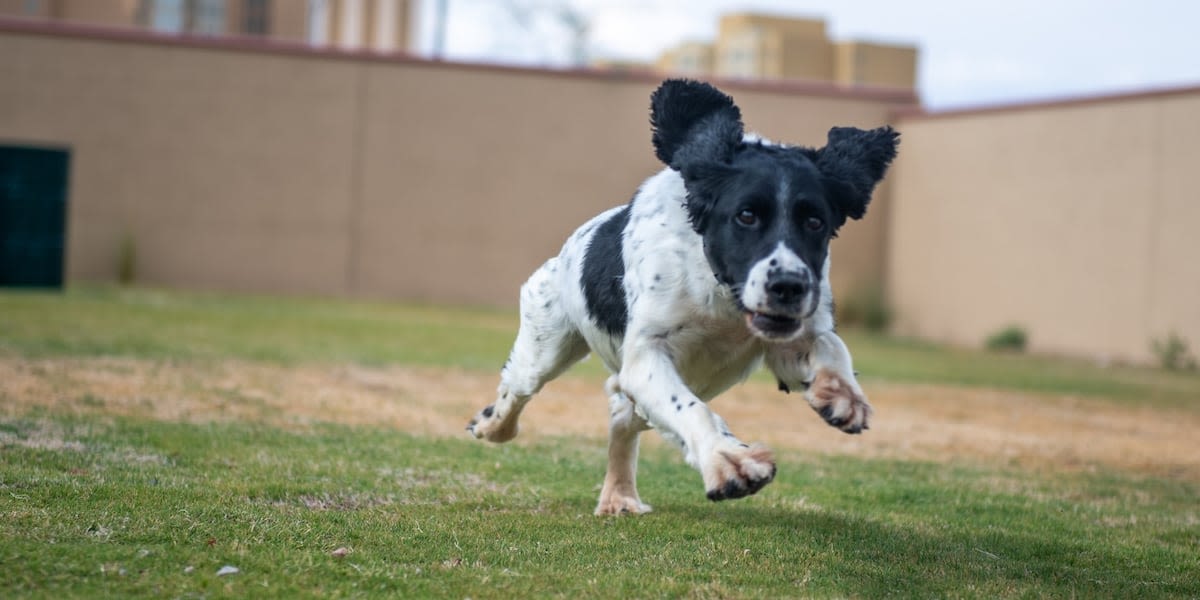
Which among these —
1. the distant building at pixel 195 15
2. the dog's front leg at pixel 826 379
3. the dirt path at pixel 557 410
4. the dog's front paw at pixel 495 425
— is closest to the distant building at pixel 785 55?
the distant building at pixel 195 15

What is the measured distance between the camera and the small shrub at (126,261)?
26.2 metres

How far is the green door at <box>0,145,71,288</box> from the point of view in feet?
80.3

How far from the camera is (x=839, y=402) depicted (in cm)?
533

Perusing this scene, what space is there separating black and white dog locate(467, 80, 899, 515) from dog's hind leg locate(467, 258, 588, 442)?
0.08m

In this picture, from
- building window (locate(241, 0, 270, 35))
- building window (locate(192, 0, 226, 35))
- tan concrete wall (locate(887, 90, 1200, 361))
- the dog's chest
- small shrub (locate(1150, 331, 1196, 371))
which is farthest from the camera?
building window (locate(241, 0, 270, 35))

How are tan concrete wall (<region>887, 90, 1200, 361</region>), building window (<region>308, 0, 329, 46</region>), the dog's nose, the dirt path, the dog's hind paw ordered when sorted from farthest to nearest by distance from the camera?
building window (<region>308, 0, 329, 46</region>) < tan concrete wall (<region>887, 90, 1200, 361</region>) < the dirt path < the dog's hind paw < the dog's nose

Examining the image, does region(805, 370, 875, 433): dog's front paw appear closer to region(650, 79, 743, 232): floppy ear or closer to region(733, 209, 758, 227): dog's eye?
region(733, 209, 758, 227): dog's eye

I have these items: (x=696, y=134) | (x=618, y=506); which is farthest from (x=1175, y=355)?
(x=696, y=134)

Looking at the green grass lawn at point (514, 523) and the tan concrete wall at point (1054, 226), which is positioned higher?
the tan concrete wall at point (1054, 226)

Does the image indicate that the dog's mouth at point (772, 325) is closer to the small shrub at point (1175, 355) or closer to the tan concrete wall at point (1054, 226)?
the small shrub at point (1175, 355)

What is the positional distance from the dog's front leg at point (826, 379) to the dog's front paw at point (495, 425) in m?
1.71

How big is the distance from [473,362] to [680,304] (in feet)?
34.3

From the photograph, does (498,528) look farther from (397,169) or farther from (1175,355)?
(397,169)

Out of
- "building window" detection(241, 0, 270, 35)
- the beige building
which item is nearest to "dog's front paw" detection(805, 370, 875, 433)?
the beige building
